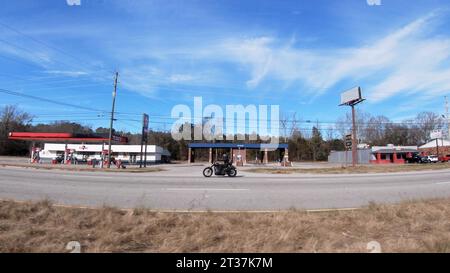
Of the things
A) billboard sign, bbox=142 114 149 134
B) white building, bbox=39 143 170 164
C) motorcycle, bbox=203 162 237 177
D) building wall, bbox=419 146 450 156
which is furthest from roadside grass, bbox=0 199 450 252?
building wall, bbox=419 146 450 156

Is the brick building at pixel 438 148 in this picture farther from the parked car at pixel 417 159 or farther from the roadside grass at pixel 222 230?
the roadside grass at pixel 222 230

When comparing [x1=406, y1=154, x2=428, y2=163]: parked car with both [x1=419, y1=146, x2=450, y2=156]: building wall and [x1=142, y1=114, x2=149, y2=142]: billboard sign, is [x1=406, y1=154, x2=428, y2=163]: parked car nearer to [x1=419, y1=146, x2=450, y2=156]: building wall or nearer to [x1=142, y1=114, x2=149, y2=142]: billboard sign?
[x1=419, y1=146, x2=450, y2=156]: building wall

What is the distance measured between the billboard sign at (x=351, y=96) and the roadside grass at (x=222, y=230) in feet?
162

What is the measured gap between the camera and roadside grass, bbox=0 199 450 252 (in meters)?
5.59

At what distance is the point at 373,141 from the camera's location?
380 feet

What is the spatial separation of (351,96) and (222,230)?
5588 cm

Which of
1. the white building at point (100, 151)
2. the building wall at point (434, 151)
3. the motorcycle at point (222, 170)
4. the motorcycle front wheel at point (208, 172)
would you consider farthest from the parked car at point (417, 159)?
the motorcycle front wheel at point (208, 172)

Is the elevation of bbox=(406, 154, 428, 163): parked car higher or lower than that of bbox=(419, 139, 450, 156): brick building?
lower

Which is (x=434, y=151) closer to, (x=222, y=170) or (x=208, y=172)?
(x=222, y=170)

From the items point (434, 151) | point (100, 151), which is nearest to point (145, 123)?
point (100, 151)

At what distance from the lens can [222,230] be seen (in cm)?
695

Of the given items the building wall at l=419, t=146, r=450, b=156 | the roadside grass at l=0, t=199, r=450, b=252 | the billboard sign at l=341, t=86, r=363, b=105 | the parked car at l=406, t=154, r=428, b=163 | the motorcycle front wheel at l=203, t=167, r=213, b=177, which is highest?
the billboard sign at l=341, t=86, r=363, b=105

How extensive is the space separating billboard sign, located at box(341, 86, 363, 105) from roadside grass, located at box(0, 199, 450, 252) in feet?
162
